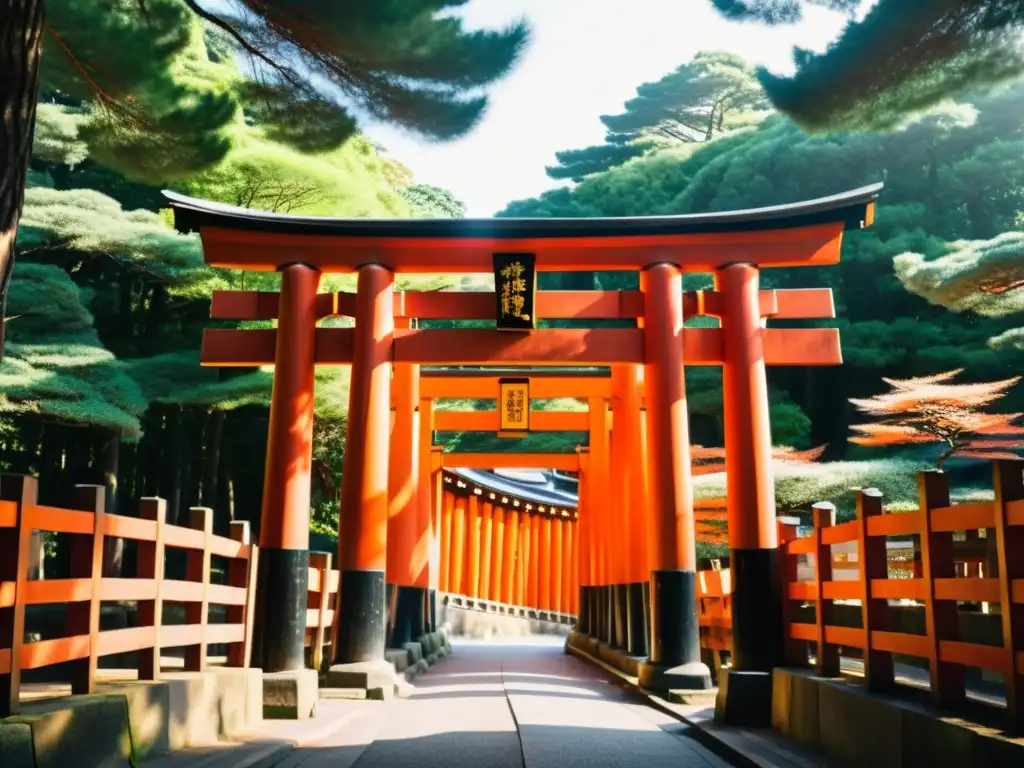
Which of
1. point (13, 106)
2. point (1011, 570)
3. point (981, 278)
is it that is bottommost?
point (1011, 570)

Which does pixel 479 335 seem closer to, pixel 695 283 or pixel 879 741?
pixel 879 741

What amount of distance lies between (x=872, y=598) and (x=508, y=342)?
19.2ft

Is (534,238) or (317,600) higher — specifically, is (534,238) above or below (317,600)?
above

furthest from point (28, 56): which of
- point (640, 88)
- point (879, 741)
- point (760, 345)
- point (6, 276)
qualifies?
point (640, 88)

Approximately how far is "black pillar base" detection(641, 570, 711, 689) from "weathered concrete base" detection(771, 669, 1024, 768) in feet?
8.18

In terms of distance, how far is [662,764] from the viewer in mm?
5781

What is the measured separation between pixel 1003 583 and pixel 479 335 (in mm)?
7294

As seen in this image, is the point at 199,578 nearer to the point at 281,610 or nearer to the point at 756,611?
the point at 281,610

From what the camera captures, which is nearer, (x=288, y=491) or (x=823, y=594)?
(x=823, y=594)

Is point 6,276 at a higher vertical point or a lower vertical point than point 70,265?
lower

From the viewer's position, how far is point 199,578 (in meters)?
6.23

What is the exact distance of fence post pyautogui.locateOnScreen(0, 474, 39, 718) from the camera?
3615 millimetres

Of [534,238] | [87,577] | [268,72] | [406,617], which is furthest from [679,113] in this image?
[87,577]

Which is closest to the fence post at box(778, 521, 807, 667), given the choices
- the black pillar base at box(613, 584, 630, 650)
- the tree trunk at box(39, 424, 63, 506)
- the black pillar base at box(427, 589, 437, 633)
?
the black pillar base at box(613, 584, 630, 650)
